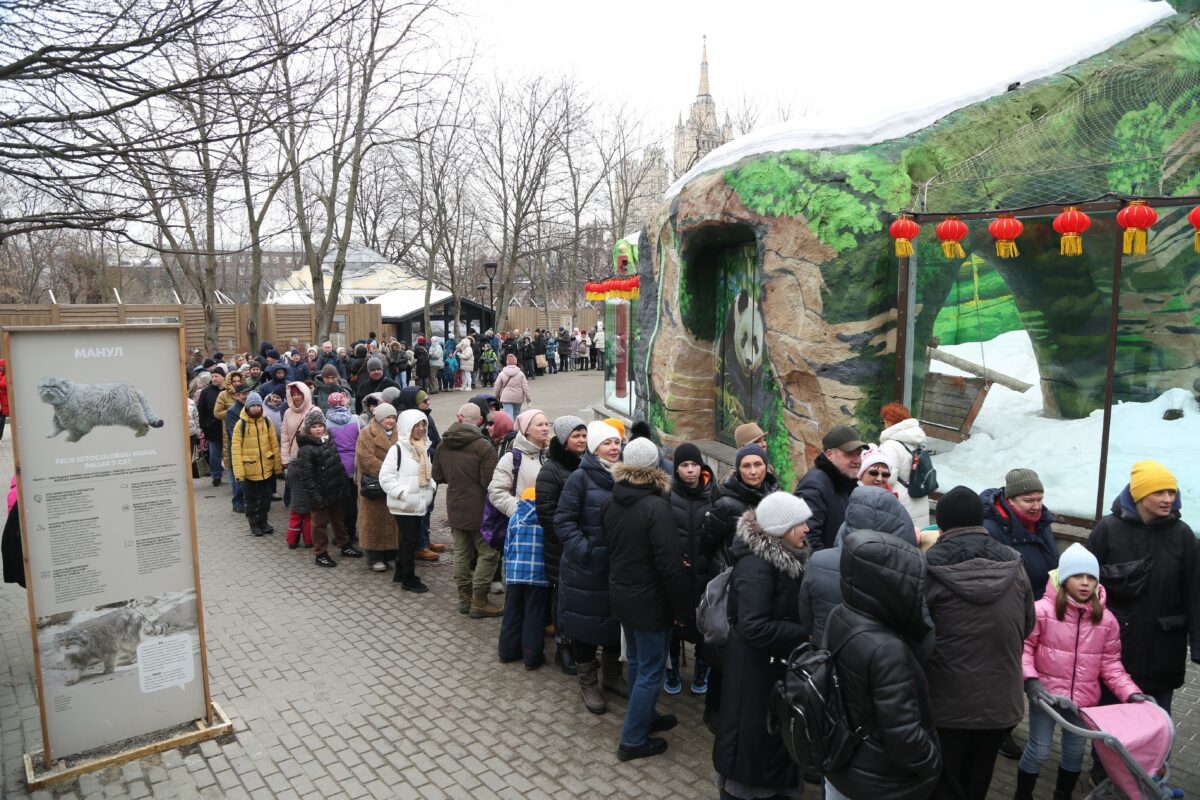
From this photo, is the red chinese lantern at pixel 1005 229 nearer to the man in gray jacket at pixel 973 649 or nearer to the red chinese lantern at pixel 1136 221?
the red chinese lantern at pixel 1136 221

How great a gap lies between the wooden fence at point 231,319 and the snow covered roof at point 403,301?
1115 mm

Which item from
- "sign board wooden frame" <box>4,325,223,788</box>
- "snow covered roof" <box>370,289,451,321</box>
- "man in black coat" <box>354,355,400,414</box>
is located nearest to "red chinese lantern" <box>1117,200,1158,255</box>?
"sign board wooden frame" <box>4,325,223,788</box>

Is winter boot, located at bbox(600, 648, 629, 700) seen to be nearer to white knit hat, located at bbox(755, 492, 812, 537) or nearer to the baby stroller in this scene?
white knit hat, located at bbox(755, 492, 812, 537)

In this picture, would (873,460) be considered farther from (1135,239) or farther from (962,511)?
(1135,239)

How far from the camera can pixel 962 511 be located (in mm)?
3490

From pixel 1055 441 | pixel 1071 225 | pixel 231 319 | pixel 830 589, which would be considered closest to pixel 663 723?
pixel 830 589

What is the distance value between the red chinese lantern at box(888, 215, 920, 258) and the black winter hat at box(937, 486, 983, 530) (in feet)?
12.0

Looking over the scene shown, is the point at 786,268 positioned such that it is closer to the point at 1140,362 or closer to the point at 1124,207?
the point at 1124,207

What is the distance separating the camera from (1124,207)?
5.73 metres

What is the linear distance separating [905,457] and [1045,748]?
193cm

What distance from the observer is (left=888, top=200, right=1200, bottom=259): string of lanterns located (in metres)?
5.59

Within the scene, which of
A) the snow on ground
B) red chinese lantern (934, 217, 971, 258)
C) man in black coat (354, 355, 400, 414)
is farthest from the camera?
man in black coat (354, 355, 400, 414)

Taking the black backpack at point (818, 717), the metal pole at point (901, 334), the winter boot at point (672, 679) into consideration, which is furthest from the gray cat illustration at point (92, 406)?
the metal pole at point (901, 334)

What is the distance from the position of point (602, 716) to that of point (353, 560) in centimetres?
393
